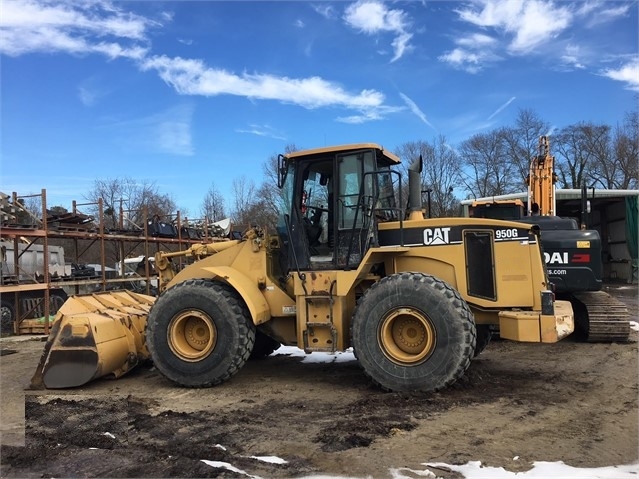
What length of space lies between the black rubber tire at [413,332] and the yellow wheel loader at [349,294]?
0.4 inches

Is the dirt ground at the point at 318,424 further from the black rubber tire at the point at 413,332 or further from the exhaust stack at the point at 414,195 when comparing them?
the exhaust stack at the point at 414,195

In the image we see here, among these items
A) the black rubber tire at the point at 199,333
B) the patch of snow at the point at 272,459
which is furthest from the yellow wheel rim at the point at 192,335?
the patch of snow at the point at 272,459

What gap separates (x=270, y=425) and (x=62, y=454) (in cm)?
175

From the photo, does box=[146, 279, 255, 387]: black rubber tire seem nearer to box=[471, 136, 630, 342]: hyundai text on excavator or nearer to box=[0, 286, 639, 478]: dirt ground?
box=[0, 286, 639, 478]: dirt ground

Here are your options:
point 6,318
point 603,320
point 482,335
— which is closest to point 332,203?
point 482,335

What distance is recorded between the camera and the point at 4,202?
1294cm

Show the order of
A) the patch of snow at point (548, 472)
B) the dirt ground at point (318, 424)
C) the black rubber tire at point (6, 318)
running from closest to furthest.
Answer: the patch of snow at point (548, 472) → the dirt ground at point (318, 424) → the black rubber tire at point (6, 318)

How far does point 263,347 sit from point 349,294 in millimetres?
2391

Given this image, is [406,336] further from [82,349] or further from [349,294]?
[82,349]

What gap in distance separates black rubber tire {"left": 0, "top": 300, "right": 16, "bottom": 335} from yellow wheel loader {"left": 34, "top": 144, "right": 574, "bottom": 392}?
811 centimetres

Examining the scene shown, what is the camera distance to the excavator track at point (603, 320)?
925 centimetres

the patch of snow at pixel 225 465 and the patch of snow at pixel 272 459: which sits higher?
the patch of snow at pixel 225 465

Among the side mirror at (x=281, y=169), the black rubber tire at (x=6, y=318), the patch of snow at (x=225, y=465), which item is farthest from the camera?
the black rubber tire at (x=6, y=318)

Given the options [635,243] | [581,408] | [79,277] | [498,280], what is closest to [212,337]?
[498,280]
